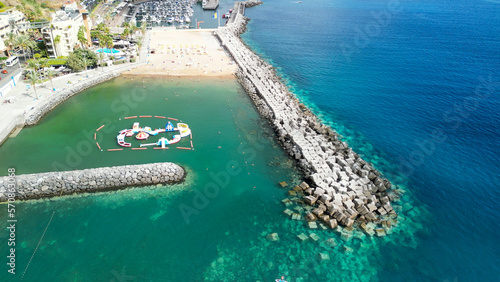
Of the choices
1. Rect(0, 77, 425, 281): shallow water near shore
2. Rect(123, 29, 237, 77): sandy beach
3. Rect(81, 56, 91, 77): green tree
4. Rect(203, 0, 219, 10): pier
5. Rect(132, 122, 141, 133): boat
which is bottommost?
Rect(0, 77, 425, 281): shallow water near shore

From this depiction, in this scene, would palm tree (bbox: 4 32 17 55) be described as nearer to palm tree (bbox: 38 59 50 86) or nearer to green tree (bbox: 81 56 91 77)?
palm tree (bbox: 38 59 50 86)

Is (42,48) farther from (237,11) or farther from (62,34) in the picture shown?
(237,11)

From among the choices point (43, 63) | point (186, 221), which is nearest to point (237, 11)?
point (43, 63)

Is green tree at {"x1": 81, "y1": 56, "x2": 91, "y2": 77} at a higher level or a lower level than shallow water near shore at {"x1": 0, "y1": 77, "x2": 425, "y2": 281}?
higher

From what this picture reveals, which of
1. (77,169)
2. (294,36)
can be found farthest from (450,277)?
(294,36)

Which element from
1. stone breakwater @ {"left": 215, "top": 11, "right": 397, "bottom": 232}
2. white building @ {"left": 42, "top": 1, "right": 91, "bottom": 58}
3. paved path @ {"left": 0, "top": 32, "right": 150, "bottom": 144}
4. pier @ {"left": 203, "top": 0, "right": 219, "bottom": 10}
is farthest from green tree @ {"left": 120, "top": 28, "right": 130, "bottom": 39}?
pier @ {"left": 203, "top": 0, "right": 219, "bottom": 10}

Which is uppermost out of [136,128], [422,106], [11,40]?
[11,40]
